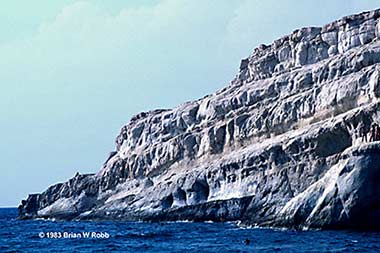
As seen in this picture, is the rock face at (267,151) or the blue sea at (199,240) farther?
the rock face at (267,151)

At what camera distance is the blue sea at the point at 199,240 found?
5273 centimetres

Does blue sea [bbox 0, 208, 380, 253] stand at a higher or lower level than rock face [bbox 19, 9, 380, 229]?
lower

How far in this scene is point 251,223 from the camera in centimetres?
7275

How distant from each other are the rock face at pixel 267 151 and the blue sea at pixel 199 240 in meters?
3.55

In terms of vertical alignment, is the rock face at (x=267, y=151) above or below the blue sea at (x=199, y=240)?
above

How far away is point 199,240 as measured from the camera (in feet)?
204

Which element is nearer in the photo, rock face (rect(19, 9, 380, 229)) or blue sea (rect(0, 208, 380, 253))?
blue sea (rect(0, 208, 380, 253))

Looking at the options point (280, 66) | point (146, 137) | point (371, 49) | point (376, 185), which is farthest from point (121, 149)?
point (376, 185)

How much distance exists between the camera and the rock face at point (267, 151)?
210ft

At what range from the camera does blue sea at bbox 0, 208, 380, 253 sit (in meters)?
52.7

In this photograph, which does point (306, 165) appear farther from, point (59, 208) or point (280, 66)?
point (59, 208)

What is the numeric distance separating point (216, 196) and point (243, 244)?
98.6 feet

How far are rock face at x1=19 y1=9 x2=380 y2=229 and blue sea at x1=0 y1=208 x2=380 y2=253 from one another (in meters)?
3.55

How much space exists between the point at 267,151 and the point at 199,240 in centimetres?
2298
